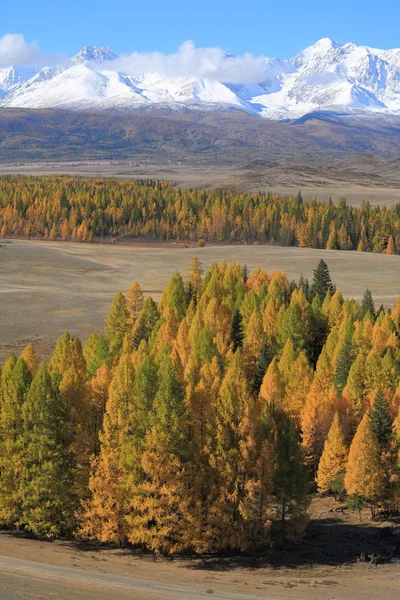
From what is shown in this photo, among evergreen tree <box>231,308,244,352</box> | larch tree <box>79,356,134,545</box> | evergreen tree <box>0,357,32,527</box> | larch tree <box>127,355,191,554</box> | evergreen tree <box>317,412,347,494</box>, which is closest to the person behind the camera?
larch tree <box>127,355,191,554</box>

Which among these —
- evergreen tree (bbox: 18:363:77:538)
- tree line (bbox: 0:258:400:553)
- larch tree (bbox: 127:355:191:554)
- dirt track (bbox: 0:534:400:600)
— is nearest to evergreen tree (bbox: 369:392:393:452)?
tree line (bbox: 0:258:400:553)

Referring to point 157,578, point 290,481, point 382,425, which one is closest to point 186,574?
point 157,578

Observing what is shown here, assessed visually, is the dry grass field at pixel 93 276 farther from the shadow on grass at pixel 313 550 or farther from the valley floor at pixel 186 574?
the valley floor at pixel 186 574

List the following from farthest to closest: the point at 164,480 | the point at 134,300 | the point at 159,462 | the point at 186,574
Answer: the point at 134,300 → the point at 164,480 → the point at 159,462 → the point at 186,574

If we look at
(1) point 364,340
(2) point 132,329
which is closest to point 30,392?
(1) point 364,340

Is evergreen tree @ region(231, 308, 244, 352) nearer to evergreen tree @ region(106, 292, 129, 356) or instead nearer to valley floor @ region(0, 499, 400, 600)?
evergreen tree @ region(106, 292, 129, 356)

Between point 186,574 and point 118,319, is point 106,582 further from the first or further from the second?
point 118,319

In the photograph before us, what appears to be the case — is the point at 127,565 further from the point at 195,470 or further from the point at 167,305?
the point at 167,305

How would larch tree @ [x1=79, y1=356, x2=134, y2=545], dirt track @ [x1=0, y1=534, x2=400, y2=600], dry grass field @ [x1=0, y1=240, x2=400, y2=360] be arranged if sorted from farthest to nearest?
dry grass field @ [x1=0, y1=240, x2=400, y2=360]
larch tree @ [x1=79, y1=356, x2=134, y2=545]
dirt track @ [x1=0, y1=534, x2=400, y2=600]

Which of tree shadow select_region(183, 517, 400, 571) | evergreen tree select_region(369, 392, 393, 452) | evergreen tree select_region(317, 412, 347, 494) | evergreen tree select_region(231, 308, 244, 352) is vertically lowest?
tree shadow select_region(183, 517, 400, 571)
